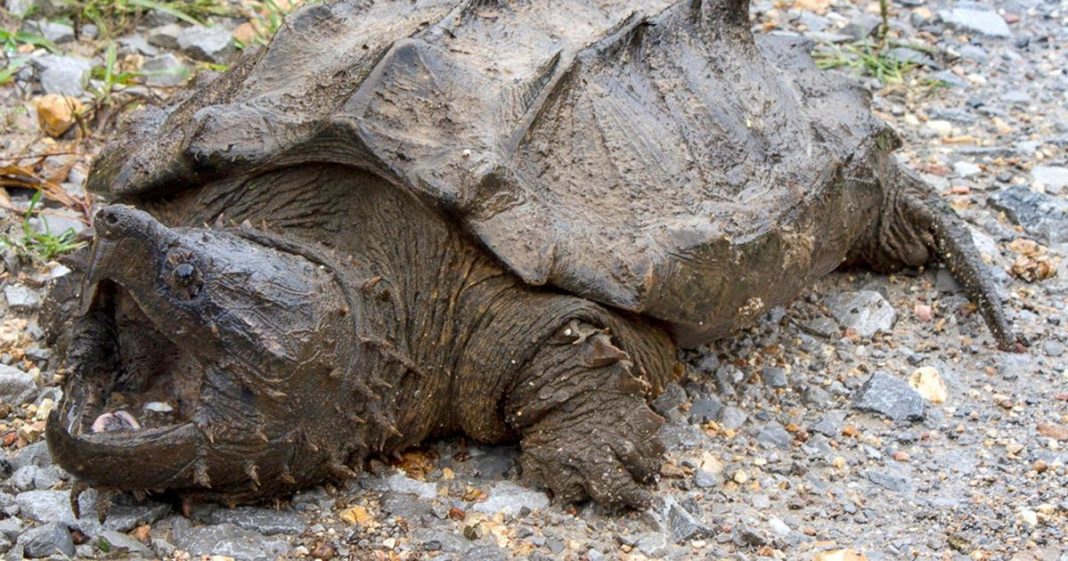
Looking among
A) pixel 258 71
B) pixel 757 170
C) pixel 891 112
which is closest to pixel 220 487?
pixel 258 71

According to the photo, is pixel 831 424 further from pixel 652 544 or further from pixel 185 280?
pixel 185 280

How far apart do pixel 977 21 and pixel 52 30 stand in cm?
452

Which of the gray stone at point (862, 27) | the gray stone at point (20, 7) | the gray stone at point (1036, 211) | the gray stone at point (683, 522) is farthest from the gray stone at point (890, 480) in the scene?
the gray stone at point (20, 7)

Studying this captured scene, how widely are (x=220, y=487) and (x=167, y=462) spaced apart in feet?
0.74

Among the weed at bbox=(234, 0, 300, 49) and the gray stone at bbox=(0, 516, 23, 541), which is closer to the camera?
the gray stone at bbox=(0, 516, 23, 541)

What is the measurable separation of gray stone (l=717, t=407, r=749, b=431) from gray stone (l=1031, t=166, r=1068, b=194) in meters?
2.18

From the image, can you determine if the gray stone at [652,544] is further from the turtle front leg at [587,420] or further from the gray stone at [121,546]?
the gray stone at [121,546]

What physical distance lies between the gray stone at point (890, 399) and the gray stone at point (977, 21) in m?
3.32

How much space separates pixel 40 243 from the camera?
4.45m

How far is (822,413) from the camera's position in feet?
13.2

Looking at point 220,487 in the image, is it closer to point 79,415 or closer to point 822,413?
point 79,415

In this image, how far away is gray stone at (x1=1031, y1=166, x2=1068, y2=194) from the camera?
213 inches

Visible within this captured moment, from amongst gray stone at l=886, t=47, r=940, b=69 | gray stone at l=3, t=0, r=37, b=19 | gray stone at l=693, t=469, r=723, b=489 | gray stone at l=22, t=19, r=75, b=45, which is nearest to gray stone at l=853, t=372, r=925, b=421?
gray stone at l=693, t=469, r=723, b=489

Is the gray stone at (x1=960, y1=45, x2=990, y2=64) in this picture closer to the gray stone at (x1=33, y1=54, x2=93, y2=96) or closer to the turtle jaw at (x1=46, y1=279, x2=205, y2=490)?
the gray stone at (x1=33, y1=54, x2=93, y2=96)
